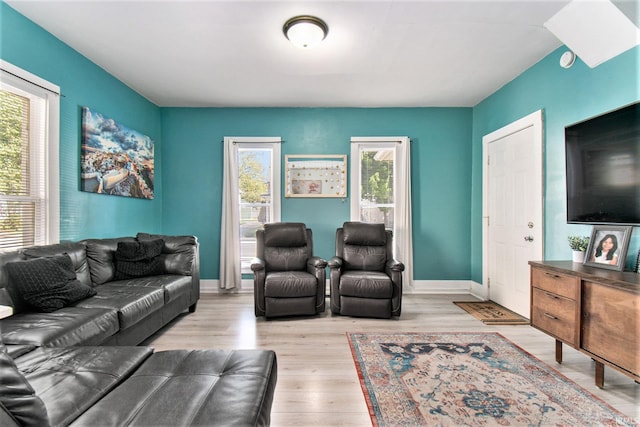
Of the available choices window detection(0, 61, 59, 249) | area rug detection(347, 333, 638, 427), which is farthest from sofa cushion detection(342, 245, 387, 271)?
window detection(0, 61, 59, 249)

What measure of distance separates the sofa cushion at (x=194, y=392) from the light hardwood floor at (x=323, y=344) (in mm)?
565

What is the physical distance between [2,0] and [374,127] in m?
3.88

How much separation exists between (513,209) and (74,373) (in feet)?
13.3

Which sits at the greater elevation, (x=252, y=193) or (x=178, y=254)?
(x=252, y=193)

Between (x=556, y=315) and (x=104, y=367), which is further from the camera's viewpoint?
(x=556, y=315)

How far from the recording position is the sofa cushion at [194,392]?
38.2 inches

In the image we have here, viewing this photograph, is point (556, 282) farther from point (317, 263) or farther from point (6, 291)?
point (6, 291)

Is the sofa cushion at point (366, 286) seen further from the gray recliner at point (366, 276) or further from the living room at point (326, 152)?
the living room at point (326, 152)

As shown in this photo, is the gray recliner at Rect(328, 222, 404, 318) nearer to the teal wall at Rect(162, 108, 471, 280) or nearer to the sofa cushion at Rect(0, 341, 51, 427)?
the teal wall at Rect(162, 108, 471, 280)

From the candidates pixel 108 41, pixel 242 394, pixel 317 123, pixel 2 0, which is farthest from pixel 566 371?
pixel 2 0

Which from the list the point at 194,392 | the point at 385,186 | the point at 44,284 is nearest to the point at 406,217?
the point at 385,186

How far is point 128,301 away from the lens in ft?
7.39

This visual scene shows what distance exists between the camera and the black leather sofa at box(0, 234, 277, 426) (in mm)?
960

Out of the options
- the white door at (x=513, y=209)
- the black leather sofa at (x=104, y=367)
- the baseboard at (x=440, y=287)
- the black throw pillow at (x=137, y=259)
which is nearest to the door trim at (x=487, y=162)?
the white door at (x=513, y=209)
